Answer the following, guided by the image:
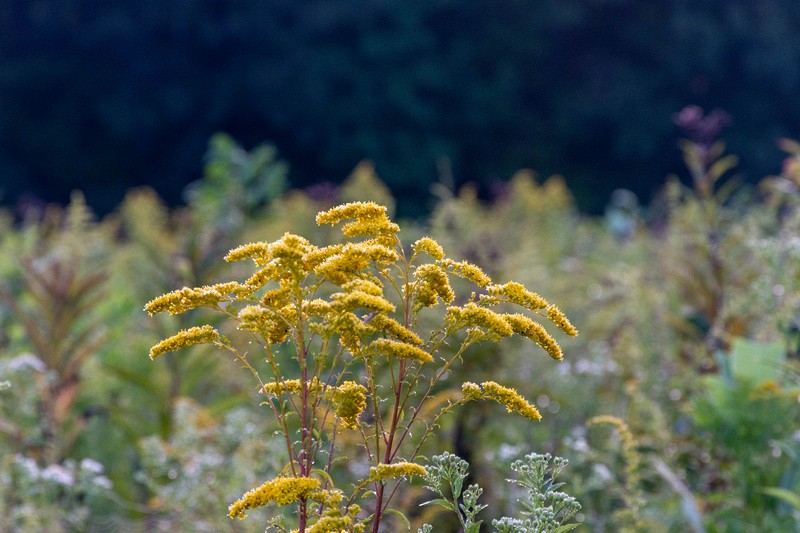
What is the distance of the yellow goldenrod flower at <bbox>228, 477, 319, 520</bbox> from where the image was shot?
60.1 inches

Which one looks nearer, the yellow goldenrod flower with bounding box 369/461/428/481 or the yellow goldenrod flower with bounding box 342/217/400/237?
the yellow goldenrod flower with bounding box 369/461/428/481

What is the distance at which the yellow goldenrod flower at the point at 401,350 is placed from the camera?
5.00 ft

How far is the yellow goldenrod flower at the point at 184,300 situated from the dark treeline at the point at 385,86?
1545 cm

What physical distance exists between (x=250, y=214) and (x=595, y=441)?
6140 millimetres

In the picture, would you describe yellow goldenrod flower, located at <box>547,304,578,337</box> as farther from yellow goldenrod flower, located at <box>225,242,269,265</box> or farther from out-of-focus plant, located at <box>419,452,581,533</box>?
yellow goldenrod flower, located at <box>225,242,269,265</box>

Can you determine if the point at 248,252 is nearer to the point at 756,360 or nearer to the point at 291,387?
the point at 291,387

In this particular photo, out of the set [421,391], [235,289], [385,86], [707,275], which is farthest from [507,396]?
[385,86]

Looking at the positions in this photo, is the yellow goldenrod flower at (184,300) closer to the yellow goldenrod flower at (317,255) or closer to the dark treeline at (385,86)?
the yellow goldenrod flower at (317,255)

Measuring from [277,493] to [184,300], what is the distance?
0.35 metres

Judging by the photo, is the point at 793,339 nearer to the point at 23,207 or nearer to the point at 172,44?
the point at 23,207

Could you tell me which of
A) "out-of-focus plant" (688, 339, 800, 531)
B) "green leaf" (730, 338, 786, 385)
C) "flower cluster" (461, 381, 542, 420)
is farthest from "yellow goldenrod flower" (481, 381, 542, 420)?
"green leaf" (730, 338, 786, 385)

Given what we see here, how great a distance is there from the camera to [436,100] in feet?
58.7

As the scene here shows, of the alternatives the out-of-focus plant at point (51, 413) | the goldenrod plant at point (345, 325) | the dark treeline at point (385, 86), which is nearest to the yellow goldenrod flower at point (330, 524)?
the goldenrod plant at point (345, 325)

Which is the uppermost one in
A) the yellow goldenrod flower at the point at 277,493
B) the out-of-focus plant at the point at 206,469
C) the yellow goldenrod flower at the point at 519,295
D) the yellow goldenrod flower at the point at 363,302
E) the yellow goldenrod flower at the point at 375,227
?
the out-of-focus plant at the point at 206,469
